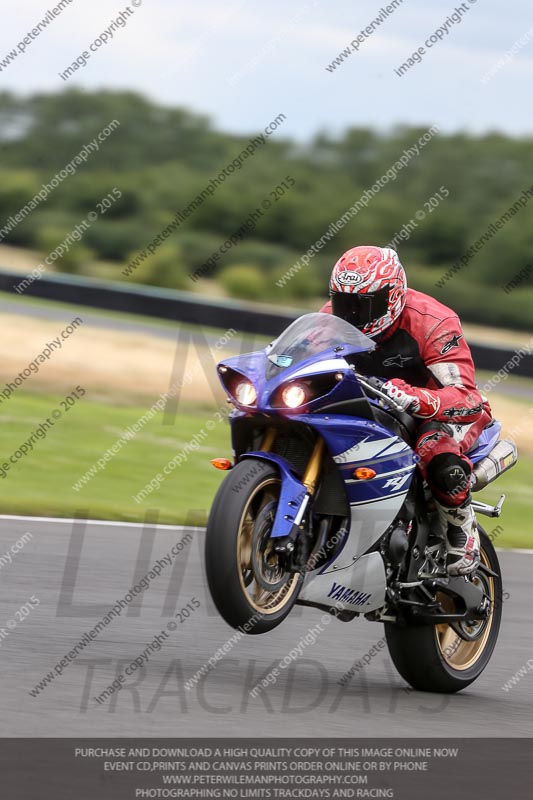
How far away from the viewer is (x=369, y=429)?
18.6 feet

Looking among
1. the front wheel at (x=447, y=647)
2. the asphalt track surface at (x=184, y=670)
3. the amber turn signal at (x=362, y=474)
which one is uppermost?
the amber turn signal at (x=362, y=474)

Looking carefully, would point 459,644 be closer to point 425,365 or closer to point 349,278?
point 425,365

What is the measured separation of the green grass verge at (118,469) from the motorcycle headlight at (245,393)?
4.82m

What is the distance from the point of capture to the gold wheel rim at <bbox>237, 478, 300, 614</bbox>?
17.2 ft

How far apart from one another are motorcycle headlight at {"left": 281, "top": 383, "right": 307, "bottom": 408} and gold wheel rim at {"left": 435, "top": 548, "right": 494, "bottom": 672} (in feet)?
5.15

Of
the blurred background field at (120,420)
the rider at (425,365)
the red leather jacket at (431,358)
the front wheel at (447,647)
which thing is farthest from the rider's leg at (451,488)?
the blurred background field at (120,420)

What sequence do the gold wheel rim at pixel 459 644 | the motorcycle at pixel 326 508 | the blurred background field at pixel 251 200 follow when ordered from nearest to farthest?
the motorcycle at pixel 326 508
the gold wheel rim at pixel 459 644
the blurred background field at pixel 251 200

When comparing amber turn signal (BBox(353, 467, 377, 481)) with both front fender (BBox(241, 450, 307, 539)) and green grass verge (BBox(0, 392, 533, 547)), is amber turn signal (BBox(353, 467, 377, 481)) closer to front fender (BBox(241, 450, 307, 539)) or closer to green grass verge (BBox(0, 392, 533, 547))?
front fender (BBox(241, 450, 307, 539))

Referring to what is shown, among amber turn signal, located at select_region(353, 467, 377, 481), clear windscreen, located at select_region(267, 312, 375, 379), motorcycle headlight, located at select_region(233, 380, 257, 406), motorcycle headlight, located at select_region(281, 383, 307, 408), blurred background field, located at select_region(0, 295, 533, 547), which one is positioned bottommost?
blurred background field, located at select_region(0, 295, 533, 547)

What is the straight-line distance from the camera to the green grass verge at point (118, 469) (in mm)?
10859

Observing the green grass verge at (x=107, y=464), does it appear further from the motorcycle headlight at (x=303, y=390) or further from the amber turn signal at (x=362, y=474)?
the motorcycle headlight at (x=303, y=390)

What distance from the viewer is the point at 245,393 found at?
5.50 metres

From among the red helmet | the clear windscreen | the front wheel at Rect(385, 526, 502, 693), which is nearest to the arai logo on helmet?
the red helmet
